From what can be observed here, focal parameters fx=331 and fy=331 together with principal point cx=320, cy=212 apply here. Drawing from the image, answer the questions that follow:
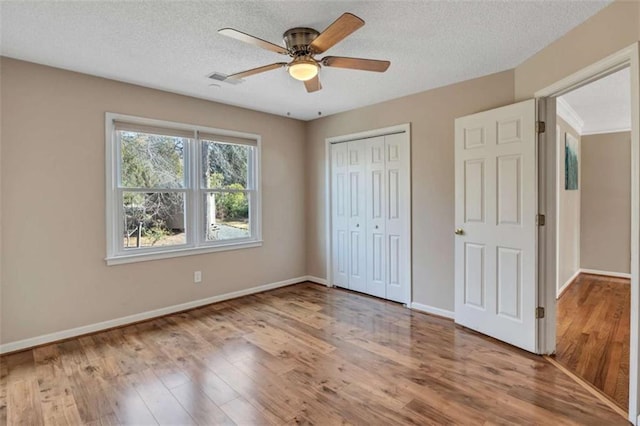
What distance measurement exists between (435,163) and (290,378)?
2.61 metres

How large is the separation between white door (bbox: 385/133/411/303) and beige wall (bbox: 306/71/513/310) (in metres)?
0.09

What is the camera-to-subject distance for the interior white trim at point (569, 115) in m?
Result: 4.17

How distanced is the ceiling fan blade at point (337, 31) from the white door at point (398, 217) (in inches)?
78.9

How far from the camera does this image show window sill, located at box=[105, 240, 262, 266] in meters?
3.37

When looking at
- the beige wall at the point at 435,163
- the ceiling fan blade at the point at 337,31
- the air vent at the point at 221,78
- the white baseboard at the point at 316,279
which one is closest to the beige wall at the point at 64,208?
the air vent at the point at 221,78

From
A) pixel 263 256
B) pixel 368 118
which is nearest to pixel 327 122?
pixel 368 118

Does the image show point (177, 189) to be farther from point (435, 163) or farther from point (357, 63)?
point (435, 163)

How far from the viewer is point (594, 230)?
5.51 metres

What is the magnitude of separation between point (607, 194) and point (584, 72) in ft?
14.1

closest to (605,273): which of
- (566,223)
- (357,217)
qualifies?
(566,223)

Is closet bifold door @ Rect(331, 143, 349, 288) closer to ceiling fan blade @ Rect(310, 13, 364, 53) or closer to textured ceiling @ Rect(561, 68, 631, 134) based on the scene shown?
ceiling fan blade @ Rect(310, 13, 364, 53)

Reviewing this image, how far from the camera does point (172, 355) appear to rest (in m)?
2.76

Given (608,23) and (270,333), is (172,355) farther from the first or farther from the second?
(608,23)

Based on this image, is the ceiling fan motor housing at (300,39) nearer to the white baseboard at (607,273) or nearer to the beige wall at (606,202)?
the beige wall at (606,202)
